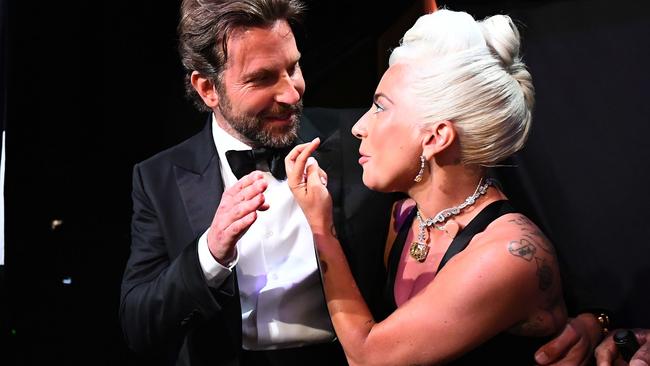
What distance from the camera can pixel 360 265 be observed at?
1.96 metres

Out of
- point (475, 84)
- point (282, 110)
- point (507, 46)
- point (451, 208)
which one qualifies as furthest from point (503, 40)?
point (282, 110)

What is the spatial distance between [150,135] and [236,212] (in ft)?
3.70

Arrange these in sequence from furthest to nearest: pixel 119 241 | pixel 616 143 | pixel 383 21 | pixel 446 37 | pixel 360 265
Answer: pixel 119 241
pixel 383 21
pixel 616 143
pixel 360 265
pixel 446 37

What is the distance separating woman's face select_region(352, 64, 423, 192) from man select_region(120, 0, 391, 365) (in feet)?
0.89

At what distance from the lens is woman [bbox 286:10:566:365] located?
156 centimetres

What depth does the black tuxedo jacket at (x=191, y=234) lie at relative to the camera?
6.21 feet

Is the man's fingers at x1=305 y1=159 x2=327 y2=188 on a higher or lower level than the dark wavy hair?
lower

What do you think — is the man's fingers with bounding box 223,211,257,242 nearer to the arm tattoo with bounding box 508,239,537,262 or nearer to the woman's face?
the woman's face

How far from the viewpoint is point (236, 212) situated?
62.6 inches

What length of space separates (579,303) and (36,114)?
1.90 m

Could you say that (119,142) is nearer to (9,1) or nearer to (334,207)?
(9,1)

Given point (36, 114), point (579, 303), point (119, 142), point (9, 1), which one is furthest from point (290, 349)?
point (9, 1)

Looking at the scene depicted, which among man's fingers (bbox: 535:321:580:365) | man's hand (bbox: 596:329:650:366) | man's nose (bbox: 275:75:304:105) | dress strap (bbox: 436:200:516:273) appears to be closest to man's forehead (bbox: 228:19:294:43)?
man's nose (bbox: 275:75:304:105)

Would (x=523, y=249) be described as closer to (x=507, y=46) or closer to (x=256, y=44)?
(x=507, y=46)
